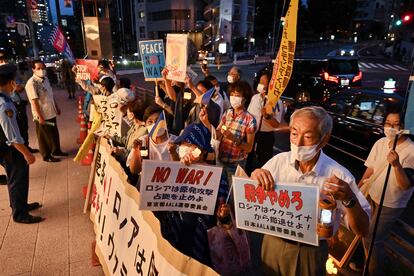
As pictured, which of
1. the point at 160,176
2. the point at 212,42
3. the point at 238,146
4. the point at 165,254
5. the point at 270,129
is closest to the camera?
the point at 165,254

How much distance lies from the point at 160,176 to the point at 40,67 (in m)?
4.97

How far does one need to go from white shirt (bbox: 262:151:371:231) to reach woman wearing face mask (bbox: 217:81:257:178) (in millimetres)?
Answer: 1497

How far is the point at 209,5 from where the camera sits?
61344mm

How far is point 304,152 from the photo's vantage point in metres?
2.00

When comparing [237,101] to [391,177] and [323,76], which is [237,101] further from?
[323,76]

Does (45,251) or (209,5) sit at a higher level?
(209,5)

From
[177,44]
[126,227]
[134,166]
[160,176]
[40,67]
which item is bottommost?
[126,227]

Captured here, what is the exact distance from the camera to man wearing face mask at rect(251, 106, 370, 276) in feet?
6.16

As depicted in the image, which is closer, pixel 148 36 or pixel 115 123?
pixel 115 123

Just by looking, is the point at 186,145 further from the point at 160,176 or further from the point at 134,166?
the point at 134,166

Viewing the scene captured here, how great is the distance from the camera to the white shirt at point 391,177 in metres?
2.77

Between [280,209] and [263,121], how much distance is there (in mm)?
2882

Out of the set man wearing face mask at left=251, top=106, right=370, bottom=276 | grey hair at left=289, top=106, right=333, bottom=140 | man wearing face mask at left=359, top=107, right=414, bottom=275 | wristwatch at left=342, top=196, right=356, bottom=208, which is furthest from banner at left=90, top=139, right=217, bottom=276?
man wearing face mask at left=359, top=107, right=414, bottom=275

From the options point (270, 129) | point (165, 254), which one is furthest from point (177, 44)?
point (165, 254)
